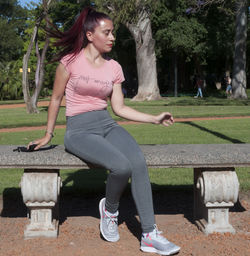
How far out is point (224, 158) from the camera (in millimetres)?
3688

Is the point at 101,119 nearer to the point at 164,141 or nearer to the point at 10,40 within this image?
the point at 164,141

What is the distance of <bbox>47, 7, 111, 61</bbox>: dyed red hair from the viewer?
3834 mm

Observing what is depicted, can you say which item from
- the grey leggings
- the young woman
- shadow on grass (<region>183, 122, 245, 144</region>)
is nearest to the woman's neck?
the young woman

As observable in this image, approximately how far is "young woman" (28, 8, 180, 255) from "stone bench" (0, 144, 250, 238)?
181 millimetres

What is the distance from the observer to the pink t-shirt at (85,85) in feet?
12.3

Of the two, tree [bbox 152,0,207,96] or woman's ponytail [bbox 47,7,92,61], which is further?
tree [bbox 152,0,207,96]

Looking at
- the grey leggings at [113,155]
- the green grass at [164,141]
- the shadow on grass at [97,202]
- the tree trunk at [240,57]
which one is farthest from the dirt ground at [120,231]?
the tree trunk at [240,57]

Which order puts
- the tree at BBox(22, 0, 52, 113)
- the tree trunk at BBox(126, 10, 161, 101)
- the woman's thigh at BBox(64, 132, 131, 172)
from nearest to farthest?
the woman's thigh at BBox(64, 132, 131, 172)
the tree at BBox(22, 0, 52, 113)
the tree trunk at BBox(126, 10, 161, 101)

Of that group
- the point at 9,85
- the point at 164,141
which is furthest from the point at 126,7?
the point at 9,85

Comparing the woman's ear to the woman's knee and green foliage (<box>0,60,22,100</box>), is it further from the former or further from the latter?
green foliage (<box>0,60,22,100</box>)

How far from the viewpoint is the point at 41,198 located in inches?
146

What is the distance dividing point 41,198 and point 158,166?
3.09ft

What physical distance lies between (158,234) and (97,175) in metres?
3.04

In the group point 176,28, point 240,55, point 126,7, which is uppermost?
point 176,28
